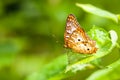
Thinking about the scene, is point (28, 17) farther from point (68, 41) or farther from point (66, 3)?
point (68, 41)

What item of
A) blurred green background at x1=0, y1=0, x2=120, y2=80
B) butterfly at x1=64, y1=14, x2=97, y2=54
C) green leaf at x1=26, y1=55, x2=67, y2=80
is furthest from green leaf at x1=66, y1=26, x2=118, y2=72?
blurred green background at x1=0, y1=0, x2=120, y2=80

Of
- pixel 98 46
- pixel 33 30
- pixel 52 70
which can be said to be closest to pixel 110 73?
pixel 98 46

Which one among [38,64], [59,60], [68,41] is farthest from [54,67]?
[38,64]

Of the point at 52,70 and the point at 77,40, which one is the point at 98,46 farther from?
the point at 52,70

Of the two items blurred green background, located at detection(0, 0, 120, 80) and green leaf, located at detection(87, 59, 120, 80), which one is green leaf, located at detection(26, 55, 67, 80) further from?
blurred green background, located at detection(0, 0, 120, 80)

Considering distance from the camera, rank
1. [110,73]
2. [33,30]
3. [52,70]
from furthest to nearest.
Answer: [33,30] < [52,70] < [110,73]

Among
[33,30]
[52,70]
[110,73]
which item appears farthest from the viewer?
[33,30]
